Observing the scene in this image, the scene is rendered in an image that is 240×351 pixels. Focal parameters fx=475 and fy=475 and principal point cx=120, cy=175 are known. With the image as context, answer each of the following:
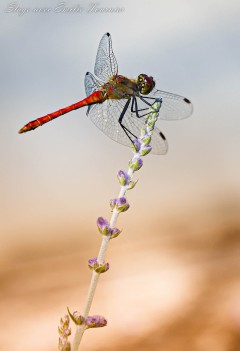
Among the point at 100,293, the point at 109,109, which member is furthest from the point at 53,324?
the point at 109,109

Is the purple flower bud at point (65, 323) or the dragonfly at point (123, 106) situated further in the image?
the dragonfly at point (123, 106)

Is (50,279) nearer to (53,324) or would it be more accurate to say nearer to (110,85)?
(53,324)

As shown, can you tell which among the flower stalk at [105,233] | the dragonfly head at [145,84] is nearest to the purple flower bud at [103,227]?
the flower stalk at [105,233]

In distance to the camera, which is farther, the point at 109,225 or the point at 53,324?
the point at 53,324

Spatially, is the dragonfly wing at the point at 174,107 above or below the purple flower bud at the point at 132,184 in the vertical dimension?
above

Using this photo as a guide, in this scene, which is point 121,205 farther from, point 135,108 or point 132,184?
point 135,108

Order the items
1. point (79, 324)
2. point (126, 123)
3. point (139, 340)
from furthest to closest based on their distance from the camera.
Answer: point (139, 340)
point (126, 123)
point (79, 324)

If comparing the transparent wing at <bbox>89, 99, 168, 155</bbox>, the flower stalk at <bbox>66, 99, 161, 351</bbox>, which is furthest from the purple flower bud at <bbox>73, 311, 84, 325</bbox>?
the transparent wing at <bbox>89, 99, 168, 155</bbox>

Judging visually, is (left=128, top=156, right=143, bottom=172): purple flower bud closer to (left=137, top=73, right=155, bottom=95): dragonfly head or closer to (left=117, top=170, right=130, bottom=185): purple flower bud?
(left=117, top=170, right=130, bottom=185): purple flower bud

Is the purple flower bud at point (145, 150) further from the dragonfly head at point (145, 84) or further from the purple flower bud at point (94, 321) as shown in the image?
the dragonfly head at point (145, 84)
